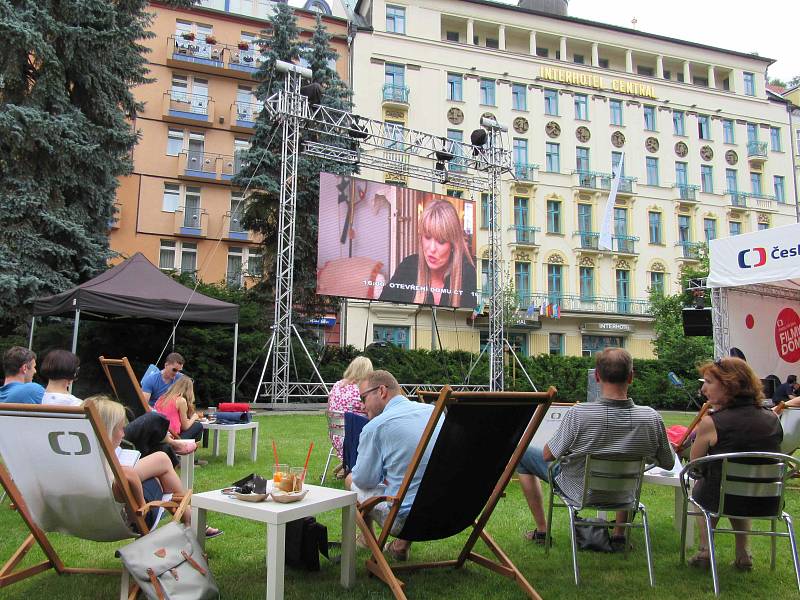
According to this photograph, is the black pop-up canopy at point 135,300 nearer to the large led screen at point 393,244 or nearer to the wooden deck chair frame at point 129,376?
the large led screen at point 393,244

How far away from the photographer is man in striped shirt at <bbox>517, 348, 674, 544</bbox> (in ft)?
10.8

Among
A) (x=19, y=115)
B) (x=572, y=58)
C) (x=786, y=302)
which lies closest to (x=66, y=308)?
(x=19, y=115)

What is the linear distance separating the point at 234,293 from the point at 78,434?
15141 millimetres

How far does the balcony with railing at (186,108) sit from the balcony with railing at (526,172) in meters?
14.0

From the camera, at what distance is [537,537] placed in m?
4.09

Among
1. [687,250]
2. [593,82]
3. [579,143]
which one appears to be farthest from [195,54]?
[687,250]

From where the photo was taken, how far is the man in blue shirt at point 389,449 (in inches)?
123

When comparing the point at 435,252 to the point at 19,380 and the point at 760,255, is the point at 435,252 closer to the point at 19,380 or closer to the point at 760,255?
the point at 760,255

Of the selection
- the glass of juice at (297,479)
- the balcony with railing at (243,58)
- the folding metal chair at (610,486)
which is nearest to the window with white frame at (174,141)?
the balcony with railing at (243,58)

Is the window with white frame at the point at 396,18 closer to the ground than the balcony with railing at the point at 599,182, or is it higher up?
higher up

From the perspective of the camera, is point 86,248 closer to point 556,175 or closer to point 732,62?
point 556,175

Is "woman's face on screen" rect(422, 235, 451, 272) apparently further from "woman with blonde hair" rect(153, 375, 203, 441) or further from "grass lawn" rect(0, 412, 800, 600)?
"grass lawn" rect(0, 412, 800, 600)

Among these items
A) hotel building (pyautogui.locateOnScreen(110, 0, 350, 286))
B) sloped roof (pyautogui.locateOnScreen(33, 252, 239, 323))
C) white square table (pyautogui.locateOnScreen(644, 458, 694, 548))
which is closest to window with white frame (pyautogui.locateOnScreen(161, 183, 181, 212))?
hotel building (pyautogui.locateOnScreen(110, 0, 350, 286))

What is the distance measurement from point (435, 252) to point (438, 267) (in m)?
0.40
